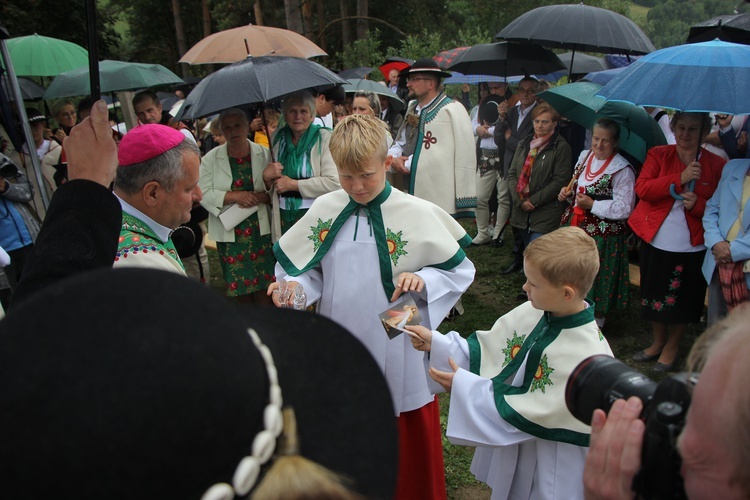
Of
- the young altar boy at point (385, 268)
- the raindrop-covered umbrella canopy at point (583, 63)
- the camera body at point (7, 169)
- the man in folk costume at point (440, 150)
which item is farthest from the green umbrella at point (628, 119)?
the camera body at point (7, 169)

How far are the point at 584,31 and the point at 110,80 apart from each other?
5.71m

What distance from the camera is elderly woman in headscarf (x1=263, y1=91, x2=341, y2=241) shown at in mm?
4523

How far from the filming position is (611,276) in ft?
15.7

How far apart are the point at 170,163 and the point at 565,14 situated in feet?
15.2

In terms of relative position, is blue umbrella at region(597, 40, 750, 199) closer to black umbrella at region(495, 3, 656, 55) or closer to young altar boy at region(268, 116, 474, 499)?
black umbrella at region(495, 3, 656, 55)

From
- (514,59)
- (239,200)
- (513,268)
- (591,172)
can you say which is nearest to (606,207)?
(591,172)

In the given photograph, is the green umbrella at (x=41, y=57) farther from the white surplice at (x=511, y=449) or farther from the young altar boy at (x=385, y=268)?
the white surplice at (x=511, y=449)

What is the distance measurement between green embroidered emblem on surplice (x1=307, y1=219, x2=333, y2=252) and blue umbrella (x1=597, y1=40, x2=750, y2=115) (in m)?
2.20

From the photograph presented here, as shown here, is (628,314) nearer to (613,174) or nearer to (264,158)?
(613,174)

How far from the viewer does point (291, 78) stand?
13.8 ft

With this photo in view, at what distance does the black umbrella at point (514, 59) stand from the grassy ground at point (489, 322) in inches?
89.9

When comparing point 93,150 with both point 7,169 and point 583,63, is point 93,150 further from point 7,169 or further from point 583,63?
point 583,63

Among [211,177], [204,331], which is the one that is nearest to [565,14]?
[211,177]

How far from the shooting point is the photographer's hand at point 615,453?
106 cm
